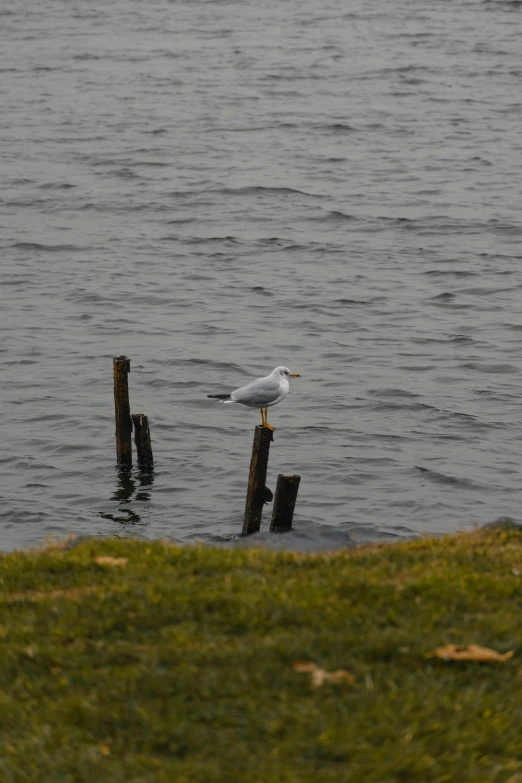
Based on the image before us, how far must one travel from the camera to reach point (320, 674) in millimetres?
6855

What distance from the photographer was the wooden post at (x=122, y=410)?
659 inches

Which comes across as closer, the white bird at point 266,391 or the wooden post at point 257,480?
the wooden post at point 257,480

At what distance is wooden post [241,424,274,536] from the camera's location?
555 inches

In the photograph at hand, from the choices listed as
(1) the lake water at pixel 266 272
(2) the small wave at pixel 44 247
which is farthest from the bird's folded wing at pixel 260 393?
(2) the small wave at pixel 44 247

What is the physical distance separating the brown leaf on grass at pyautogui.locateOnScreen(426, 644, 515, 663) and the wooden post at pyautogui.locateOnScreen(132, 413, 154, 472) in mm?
11366

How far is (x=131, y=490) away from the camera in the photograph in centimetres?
1817

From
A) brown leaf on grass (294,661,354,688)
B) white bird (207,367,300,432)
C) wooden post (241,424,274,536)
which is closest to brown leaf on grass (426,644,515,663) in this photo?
brown leaf on grass (294,661,354,688)

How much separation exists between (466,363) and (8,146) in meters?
25.8

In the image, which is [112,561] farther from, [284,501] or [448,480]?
[448,480]

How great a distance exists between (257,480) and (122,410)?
147 inches

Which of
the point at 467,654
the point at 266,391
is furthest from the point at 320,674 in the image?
the point at 266,391

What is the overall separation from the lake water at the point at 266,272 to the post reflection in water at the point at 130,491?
53 mm

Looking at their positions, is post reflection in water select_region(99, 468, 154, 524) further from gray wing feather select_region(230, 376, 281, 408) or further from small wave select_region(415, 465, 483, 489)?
small wave select_region(415, 465, 483, 489)

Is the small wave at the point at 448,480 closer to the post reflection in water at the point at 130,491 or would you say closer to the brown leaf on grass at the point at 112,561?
the post reflection in water at the point at 130,491
